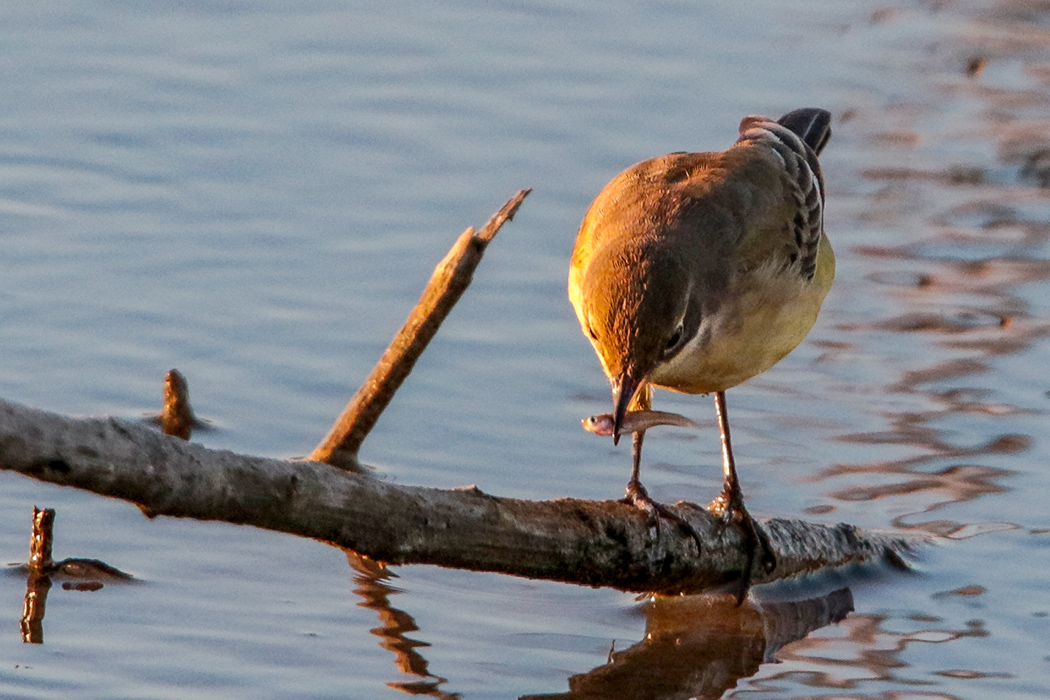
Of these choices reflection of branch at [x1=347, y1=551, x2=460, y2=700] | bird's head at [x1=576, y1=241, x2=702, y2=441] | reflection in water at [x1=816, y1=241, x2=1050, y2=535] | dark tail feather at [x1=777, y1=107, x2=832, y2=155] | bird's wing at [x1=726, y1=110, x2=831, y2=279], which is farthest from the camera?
dark tail feather at [x1=777, y1=107, x2=832, y2=155]

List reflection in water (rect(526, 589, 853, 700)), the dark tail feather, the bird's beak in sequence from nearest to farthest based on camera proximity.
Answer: the bird's beak, reflection in water (rect(526, 589, 853, 700)), the dark tail feather

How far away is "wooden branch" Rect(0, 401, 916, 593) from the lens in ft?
15.6

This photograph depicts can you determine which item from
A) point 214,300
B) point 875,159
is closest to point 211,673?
point 214,300

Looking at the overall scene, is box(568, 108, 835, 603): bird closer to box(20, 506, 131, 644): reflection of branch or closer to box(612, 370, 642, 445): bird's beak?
box(612, 370, 642, 445): bird's beak

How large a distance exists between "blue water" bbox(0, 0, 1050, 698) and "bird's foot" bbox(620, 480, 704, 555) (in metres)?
0.55

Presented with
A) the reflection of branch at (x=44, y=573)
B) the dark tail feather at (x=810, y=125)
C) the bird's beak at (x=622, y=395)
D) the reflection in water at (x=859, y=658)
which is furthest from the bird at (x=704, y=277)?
the reflection of branch at (x=44, y=573)

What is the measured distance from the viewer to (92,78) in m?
12.7

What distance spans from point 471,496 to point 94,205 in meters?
5.48

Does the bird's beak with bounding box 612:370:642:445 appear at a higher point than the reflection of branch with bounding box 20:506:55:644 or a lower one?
higher

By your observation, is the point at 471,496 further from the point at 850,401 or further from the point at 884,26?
the point at 884,26

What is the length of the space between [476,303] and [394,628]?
134 inches

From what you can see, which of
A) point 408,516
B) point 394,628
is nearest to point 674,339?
point 408,516

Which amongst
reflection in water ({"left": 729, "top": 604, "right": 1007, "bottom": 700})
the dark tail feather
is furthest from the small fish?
the dark tail feather

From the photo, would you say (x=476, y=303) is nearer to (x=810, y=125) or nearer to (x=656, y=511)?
(x=810, y=125)
